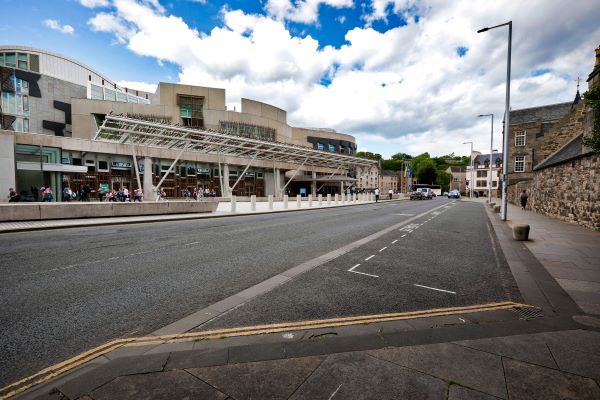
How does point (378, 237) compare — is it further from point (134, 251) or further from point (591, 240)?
point (134, 251)

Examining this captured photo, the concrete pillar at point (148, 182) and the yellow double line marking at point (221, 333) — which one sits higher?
the concrete pillar at point (148, 182)

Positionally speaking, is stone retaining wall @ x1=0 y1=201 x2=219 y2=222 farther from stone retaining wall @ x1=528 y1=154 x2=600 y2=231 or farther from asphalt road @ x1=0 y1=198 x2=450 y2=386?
stone retaining wall @ x1=528 y1=154 x2=600 y2=231

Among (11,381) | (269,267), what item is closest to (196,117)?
(269,267)

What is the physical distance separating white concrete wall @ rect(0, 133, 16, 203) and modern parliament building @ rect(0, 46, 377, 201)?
0.05 metres

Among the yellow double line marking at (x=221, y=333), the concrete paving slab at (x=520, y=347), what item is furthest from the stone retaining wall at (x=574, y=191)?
the concrete paving slab at (x=520, y=347)

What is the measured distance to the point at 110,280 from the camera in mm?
5227

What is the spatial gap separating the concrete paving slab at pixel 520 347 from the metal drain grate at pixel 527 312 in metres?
0.66

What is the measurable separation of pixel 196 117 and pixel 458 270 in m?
44.9

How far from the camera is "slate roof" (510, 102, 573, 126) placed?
4238 cm

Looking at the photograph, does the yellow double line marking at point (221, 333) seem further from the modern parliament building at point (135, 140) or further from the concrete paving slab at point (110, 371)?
the modern parliament building at point (135, 140)

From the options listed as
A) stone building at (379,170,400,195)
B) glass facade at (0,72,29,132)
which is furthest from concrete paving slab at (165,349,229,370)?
stone building at (379,170,400,195)

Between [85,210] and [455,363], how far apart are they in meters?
17.8

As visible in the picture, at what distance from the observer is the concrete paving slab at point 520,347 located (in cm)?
279

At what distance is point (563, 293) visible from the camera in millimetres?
4695
